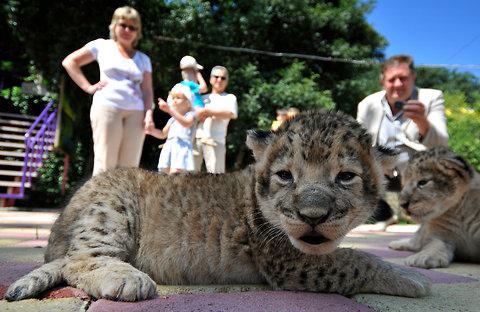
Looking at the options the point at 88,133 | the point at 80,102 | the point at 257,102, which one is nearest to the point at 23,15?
the point at 80,102

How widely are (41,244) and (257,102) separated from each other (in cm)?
1309

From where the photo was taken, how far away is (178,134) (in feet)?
25.8

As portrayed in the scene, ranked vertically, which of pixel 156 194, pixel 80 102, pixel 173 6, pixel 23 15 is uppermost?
pixel 173 6

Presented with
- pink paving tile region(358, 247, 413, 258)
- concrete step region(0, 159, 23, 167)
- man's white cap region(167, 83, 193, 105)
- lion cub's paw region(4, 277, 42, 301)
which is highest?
man's white cap region(167, 83, 193, 105)

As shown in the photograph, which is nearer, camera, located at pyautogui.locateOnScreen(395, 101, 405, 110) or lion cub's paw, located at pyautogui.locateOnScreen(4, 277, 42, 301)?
lion cub's paw, located at pyautogui.locateOnScreen(4, 277, 42, 301)

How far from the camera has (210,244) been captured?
3.13m

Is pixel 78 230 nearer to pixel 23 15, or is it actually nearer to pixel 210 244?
pixel 210 244

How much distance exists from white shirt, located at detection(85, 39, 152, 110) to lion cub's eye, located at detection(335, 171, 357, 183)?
12.6 feet

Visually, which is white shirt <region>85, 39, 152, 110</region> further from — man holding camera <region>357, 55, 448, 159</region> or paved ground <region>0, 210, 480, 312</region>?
man holding camera <region>357, 55, 448, 159</region>

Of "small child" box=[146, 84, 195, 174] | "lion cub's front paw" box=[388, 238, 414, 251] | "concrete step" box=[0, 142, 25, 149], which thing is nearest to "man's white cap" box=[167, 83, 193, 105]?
"small child" box=[146, 84, 195, 174]

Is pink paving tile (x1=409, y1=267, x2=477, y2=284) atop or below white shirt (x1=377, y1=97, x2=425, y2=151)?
below

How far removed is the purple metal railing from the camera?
14.2 meters

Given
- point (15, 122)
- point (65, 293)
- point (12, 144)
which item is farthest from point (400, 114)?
point (15, 122)

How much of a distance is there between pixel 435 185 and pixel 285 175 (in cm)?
230
